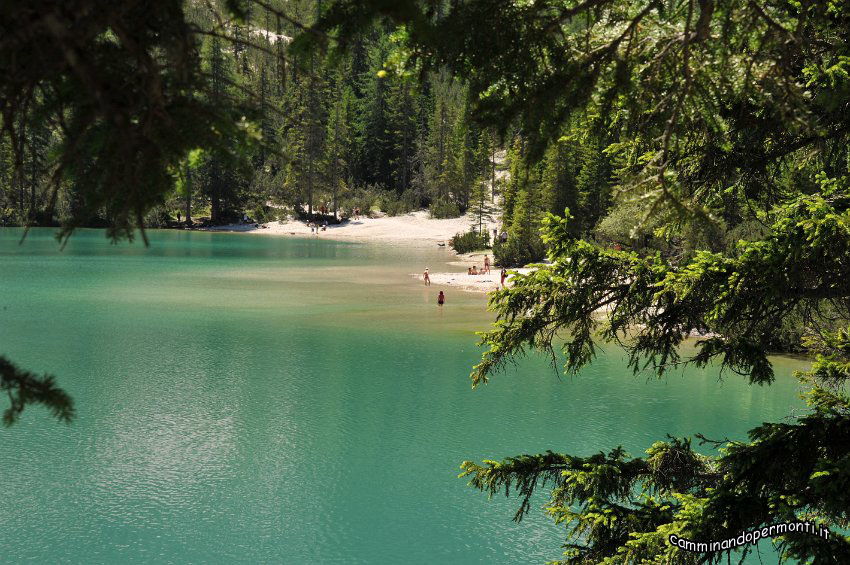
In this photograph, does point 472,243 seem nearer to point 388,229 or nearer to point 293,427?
point 388,229

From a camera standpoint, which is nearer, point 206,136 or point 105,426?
point 206,136

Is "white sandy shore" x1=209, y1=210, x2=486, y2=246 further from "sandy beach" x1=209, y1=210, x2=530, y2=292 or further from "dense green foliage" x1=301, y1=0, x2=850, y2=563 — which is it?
"dense green foliage" x1=301, y1=0, x2=850, y2=563

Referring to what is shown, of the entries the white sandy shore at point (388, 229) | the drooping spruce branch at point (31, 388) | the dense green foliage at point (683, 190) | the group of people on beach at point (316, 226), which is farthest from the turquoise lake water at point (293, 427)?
the group of people on beach at point (316, 226)

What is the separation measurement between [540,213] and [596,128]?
49.2 meters

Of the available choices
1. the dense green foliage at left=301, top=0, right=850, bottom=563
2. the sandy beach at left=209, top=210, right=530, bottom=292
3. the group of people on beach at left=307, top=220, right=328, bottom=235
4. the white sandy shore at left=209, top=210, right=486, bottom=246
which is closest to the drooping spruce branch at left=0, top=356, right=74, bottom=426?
the dense green foliage at left=301, top=0, right=850, bottom=563

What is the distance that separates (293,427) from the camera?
1764 cm

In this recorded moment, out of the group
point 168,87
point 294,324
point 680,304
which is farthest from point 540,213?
point 168,87

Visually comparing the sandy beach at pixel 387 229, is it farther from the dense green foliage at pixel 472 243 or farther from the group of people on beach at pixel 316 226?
the dense green foliage at pixel 472 243

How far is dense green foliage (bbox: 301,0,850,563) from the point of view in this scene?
200 inches

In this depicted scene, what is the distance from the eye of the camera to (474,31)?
16.5 ft

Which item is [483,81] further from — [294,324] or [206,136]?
[294,324]

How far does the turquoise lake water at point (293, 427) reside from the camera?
1262 centimetres

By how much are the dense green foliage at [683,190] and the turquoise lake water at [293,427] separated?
189 inches

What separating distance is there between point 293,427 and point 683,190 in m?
13.0
